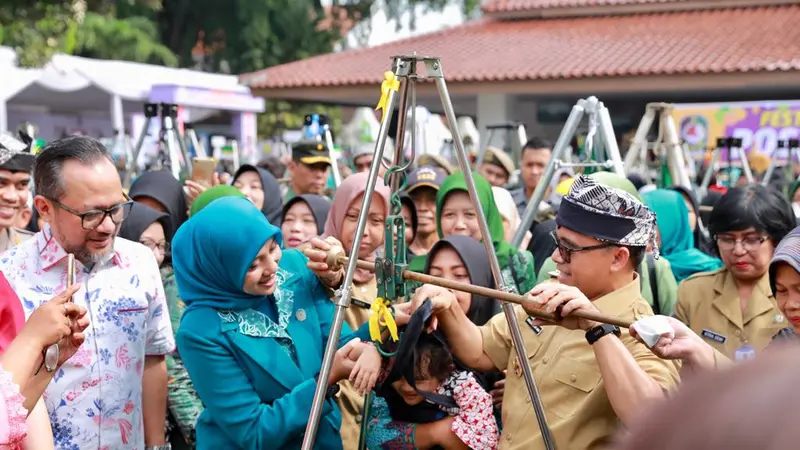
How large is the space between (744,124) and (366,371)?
1158 cm

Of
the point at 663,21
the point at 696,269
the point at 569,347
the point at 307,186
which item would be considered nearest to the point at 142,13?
the point at 663,21

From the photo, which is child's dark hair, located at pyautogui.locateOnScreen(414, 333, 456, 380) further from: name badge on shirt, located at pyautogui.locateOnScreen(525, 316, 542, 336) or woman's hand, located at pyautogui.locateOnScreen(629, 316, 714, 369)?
woman's hand, located at pyautogui.locateOnScreen(629, 316, 714, 369)

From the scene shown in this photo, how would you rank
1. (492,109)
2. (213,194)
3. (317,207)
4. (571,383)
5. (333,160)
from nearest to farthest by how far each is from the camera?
(571,383)
(213,194)
(317,207)
(333,160)
(492,109)

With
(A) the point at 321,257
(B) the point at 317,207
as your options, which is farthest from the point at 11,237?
(A) the point at 321,257

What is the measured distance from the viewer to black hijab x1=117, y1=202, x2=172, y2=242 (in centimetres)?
471

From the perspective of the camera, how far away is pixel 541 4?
827 inches

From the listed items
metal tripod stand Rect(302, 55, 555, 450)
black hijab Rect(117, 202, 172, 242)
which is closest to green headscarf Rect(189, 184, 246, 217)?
black hijab Rect(117, 202, 172, 242)

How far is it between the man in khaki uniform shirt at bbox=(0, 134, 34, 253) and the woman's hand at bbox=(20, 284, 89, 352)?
2130mm

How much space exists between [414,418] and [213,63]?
34.2m

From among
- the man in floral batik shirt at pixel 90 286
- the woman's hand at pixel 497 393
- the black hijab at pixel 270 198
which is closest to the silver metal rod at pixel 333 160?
the black hijab at pixel 270 198

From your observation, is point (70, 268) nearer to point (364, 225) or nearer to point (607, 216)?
point (364, 225)

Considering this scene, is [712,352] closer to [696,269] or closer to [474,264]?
[474,264]

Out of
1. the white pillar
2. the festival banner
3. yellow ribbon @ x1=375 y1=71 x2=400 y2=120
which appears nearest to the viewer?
yellow ribbon @ x1=375 y1=71 x2=400 y2=120

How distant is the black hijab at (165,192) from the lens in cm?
549
